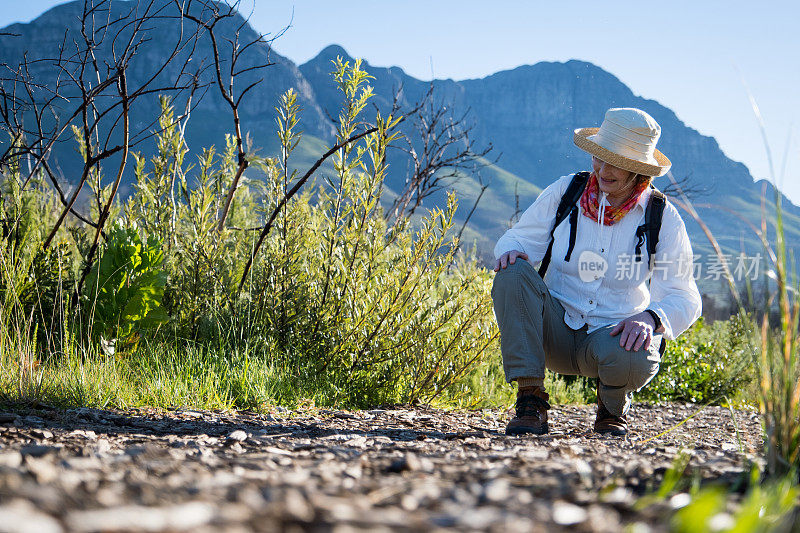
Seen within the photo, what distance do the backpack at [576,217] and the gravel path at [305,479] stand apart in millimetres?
1039

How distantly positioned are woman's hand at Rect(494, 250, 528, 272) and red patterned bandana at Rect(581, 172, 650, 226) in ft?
1.46

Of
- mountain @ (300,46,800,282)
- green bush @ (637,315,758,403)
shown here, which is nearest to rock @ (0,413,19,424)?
green bush @ (637,315,758,403)

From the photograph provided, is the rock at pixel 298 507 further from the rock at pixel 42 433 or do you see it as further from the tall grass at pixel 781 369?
the rock at pixel 42 433

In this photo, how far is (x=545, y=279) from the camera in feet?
12.2

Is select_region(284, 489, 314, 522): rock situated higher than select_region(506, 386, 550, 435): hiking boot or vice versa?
select_region(284, 489, 314, 522): rock

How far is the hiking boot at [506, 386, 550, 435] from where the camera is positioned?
123 inches

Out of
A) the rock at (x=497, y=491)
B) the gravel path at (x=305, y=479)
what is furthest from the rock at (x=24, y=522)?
the rock at (x=497, y=491)

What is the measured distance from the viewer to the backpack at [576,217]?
11.3 ft

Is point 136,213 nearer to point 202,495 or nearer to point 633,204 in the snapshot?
point 633,204

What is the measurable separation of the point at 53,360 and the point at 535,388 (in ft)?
→ 8.66

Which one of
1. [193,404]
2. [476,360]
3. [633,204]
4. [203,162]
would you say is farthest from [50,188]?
[633,204]

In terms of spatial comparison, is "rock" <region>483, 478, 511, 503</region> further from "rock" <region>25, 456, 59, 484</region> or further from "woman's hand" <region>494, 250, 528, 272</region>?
"woman's hand" <region>494, 250, 528, 272</region>

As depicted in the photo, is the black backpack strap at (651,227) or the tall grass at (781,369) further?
the black backpack strap at (651,227)

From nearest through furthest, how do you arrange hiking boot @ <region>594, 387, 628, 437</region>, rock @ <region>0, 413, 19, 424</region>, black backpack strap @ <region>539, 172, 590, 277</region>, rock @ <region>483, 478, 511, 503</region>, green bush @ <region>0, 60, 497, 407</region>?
rock @ <region>483, 478, 511, 503</region> → rock @ <region>0, 413, 19, 424</region> → hiking boot @ <region>594, 387, 628, 437</region> → black backpack strap @ <region>539, 172, 590, 277</region> → green bush @ <region>0, 60, 497, 407</region>
